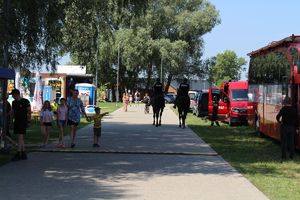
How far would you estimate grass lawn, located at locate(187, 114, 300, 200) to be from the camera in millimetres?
10500

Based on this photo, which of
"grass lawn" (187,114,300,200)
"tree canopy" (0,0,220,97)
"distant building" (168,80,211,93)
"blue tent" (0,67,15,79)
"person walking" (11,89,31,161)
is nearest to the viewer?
"grass lawn" (187,114,300,200)

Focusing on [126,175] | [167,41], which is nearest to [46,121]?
[126,175]

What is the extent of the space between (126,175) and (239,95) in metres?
21.3

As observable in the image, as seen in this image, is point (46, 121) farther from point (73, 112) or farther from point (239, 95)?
point (239, 95)

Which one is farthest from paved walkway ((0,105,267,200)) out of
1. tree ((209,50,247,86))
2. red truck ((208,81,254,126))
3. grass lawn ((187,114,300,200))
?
tree ((209,50,247,86))

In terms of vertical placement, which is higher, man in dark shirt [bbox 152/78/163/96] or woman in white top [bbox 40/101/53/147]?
man in dark shirt [bbox 152/78/163/96]

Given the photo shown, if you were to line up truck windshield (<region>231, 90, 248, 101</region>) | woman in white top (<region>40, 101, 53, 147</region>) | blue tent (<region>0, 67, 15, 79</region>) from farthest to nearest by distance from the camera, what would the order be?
truck windshield (<region>231, 90, 248, 101</region>) < woman in white top (<region>40, 101, 53, 147</region>) < blue tent (<region>0, 67, 15, 79</region>)

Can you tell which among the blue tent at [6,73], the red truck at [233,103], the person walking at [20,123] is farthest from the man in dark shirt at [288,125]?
the red truck at [233,103]

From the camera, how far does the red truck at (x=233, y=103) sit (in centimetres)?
3061

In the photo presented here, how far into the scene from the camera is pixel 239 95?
3250 cm

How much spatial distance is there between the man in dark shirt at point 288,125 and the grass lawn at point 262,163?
0.36m

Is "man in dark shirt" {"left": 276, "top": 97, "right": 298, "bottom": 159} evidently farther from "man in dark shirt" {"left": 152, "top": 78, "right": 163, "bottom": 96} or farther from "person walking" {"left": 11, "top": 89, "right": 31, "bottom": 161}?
"man in dark shirt" {"left": 152, "top": 78, "right": 163, "bottom": 96}

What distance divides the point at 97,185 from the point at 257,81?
15.1m

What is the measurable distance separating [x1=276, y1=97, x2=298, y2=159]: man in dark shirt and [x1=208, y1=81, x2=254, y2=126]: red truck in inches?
582
